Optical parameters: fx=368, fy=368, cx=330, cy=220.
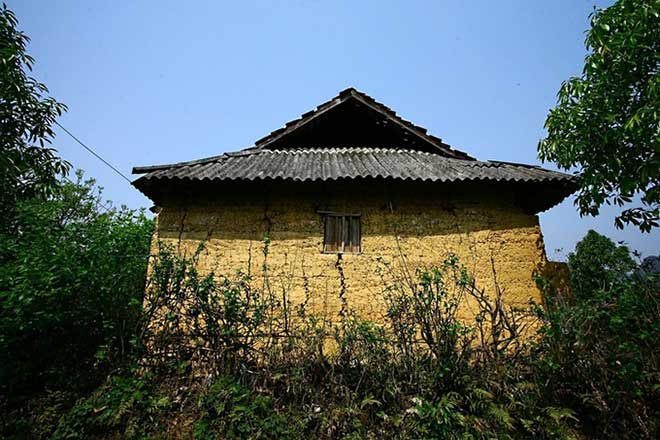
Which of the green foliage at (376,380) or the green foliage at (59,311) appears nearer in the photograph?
the green foliage at (376,380)

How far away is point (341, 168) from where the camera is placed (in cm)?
677

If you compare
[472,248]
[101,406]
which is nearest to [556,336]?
[472,248]

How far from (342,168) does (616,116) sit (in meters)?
4.49

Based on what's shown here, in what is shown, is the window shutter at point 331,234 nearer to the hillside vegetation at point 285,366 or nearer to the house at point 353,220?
the house at point 353,220

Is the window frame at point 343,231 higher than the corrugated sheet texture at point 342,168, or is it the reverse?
the corrugated sheet texture at point 342,168

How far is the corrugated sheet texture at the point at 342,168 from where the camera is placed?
6.16m

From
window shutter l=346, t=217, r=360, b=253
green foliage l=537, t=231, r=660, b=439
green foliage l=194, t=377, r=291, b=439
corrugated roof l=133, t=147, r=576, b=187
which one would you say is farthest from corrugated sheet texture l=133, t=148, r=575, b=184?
green foliage l=194, t=377, r=291, b=439

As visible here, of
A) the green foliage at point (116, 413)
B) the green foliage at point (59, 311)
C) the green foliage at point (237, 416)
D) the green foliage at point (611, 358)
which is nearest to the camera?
the green foliage at point (611, 358)

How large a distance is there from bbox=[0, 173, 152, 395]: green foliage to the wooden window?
303cm

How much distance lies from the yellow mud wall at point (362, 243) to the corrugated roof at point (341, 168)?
0.52 metres

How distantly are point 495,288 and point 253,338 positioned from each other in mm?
3906

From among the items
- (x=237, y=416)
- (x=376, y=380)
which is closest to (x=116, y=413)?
(x=237, y=416)

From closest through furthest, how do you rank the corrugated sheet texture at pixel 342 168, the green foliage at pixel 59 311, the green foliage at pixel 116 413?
the green foliage at pixel 116 413 → the green foliage at pixel 59 311 → the corrugated sheet texture at pixel 342 168

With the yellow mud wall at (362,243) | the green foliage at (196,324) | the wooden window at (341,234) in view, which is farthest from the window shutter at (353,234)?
the green foliage at (196,324)
